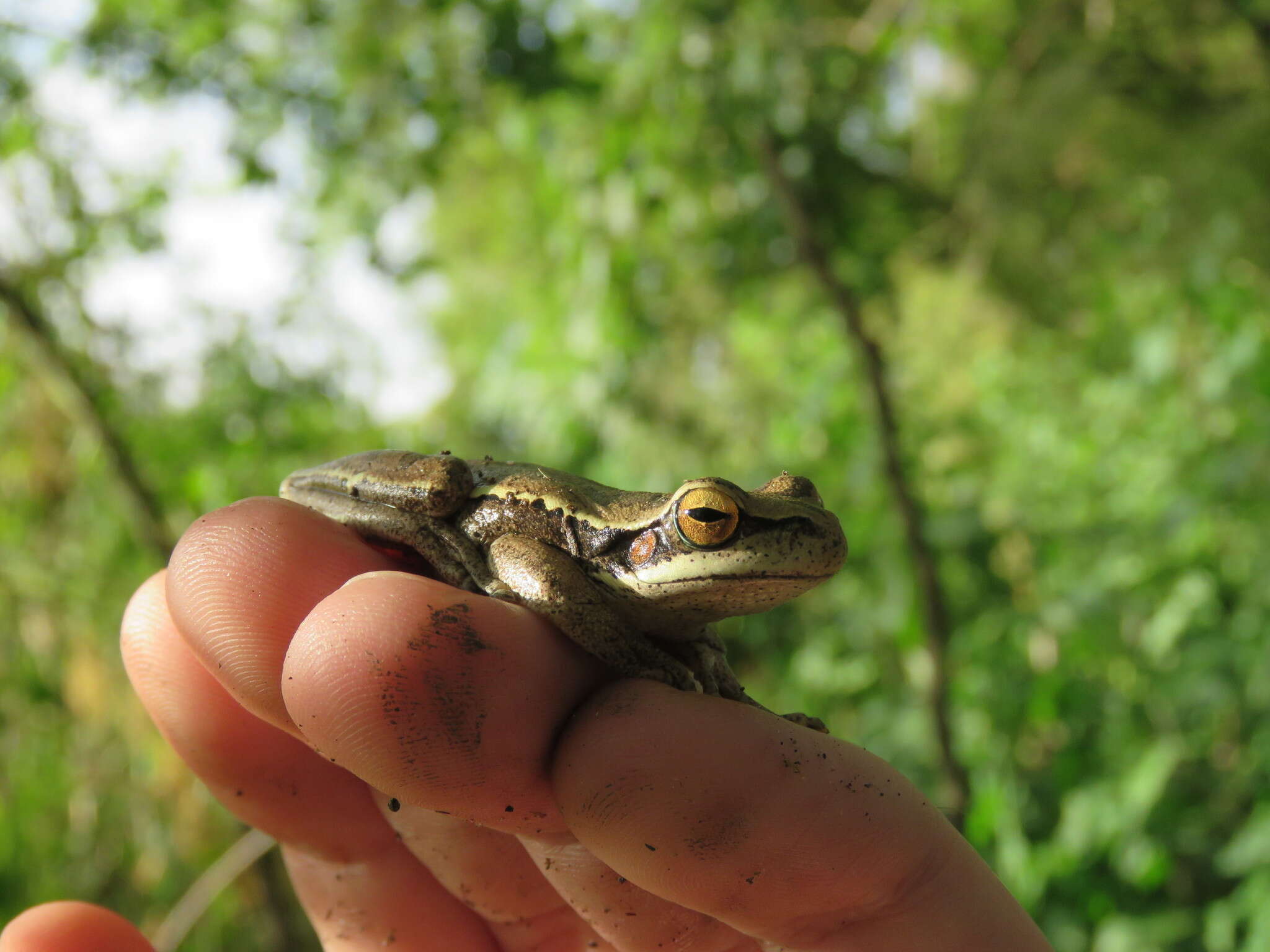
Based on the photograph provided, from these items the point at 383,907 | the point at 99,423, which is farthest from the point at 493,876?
the point at 99,423

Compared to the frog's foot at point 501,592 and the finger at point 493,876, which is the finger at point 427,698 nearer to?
the frog's foot at point 501,592

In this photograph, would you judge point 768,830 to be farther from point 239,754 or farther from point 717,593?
point 239,754

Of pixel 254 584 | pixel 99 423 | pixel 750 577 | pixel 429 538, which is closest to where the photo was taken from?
pixel 254 584

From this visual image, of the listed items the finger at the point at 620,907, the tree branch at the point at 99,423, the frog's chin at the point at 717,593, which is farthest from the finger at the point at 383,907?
the tree branch at the point at 99,423

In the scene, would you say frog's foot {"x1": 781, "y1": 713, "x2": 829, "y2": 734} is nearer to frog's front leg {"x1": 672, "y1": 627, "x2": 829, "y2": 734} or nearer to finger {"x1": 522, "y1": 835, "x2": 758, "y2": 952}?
frog's front leg {"x1": 672, "y1": 627, "x2": 829, "y2": 734}

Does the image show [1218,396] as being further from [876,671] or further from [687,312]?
[687,312]
